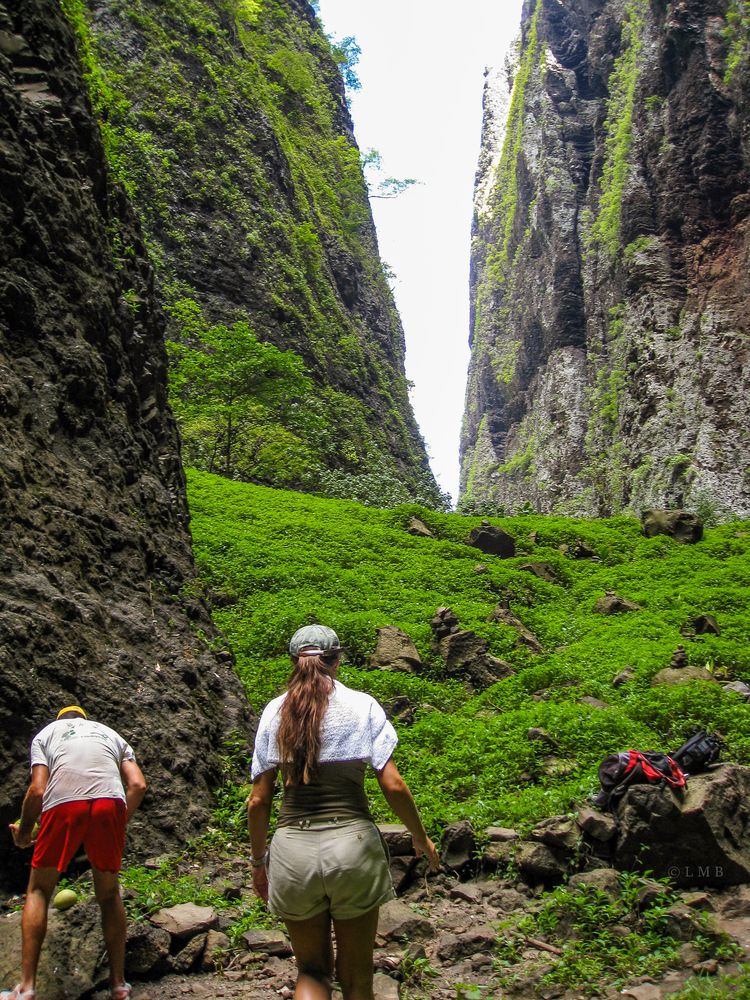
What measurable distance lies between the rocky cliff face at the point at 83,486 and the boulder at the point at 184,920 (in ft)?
3.08

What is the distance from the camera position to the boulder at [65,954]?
13.3 feet

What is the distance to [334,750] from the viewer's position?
10.7 feet

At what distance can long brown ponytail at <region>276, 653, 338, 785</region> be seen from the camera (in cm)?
325

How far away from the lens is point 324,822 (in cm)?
318

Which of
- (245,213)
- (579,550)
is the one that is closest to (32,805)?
(579,550)

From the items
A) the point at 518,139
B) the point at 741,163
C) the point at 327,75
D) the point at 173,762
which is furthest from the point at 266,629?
the point at 518,139

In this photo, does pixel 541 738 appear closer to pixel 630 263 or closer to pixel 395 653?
pixel 395 653

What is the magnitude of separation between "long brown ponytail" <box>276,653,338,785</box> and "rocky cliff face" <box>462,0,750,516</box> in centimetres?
2401

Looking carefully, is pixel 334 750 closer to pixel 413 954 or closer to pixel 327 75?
pixel 413 954

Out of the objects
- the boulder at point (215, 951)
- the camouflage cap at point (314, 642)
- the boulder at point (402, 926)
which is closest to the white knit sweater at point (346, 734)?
the camouflage cap at point (314, 642)

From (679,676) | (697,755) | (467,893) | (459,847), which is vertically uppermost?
(697,755)

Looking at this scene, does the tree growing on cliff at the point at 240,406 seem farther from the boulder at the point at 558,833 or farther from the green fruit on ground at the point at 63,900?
the green fruit on ground at the point at 63,900

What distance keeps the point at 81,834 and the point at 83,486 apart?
4.08m

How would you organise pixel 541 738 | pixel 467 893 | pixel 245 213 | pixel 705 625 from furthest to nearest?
pixel 245 213 → pixel 705 625 → pixel 541 738 → pixel 467 893
